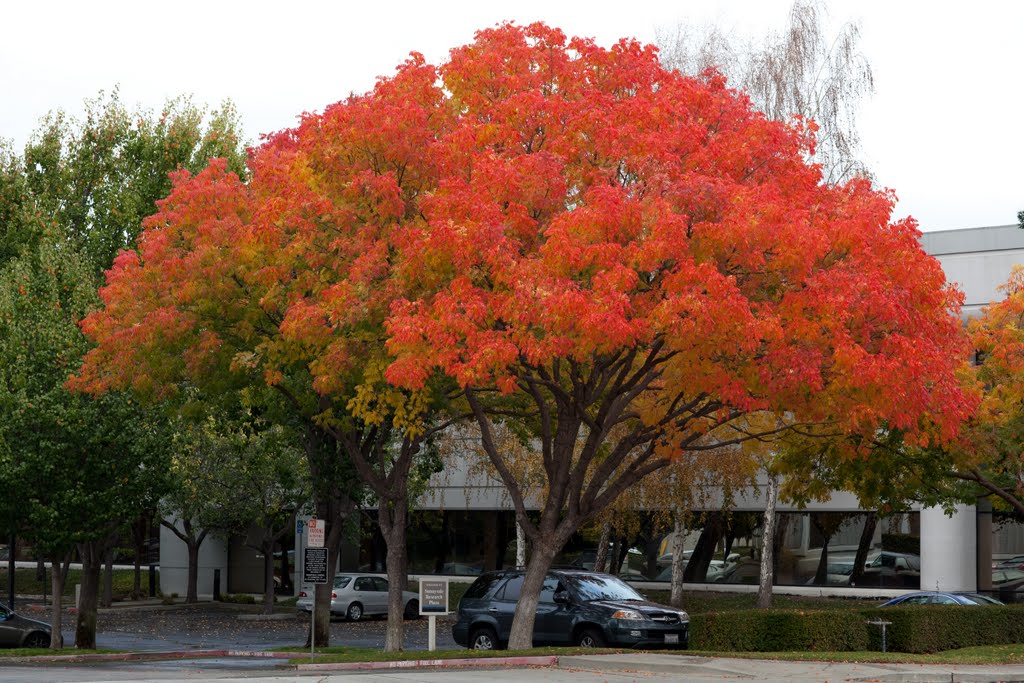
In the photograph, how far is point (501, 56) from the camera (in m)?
19.6

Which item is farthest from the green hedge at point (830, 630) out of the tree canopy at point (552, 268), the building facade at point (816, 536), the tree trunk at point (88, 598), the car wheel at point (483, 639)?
the tree trunk at point (88, 598)

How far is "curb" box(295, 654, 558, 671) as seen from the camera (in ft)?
59.1

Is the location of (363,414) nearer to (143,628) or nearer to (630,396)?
(630,396)

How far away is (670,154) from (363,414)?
616cm

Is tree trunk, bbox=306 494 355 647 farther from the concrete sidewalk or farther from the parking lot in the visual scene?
the concrete sidewalk

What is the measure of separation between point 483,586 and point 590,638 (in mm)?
2488

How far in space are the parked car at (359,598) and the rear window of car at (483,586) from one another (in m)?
16.7

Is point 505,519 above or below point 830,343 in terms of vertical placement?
below

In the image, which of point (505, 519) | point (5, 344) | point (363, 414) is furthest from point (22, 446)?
point (505, 519)

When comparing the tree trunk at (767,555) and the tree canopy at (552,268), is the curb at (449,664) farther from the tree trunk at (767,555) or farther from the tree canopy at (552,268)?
the tree trunk at (767,555)

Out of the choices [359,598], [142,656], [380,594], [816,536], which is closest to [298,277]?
[142,656]

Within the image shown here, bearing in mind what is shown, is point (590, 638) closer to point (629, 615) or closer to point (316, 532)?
point (629, 615)

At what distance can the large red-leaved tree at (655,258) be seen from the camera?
16547mm

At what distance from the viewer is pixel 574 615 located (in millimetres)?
21578
